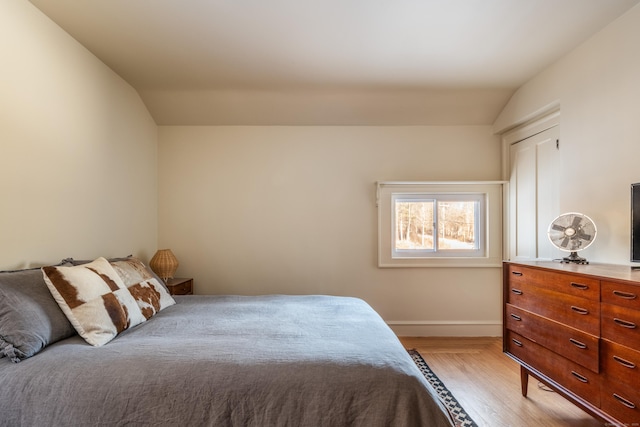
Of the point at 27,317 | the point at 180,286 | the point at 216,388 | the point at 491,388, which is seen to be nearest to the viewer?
the point at 216,388

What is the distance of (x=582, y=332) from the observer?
178 centimetres

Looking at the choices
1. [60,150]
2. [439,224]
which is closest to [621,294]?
[439,224]

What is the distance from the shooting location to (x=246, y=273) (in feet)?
11.7

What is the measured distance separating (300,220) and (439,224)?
1.46 m

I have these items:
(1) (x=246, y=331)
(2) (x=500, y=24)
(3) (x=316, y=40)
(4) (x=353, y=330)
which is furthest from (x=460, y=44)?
(1) (x=246, y=331)

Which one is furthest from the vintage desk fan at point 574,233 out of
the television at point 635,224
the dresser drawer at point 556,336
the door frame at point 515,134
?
the door frame at point 515,134

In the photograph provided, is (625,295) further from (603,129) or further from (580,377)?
(603,129)

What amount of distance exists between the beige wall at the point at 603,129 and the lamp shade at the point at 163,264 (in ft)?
10.8

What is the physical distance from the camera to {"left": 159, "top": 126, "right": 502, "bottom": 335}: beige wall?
356 centimetres

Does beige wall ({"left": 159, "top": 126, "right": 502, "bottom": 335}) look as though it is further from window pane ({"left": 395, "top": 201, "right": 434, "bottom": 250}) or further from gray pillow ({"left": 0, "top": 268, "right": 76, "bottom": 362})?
gray pillow ({"left": 0, "top": 268, "right": 76, "bottom": 362})

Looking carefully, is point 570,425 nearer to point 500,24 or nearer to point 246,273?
point 500,24

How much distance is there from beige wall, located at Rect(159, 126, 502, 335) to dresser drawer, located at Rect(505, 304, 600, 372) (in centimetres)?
127

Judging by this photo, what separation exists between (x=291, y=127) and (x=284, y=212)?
88 cm

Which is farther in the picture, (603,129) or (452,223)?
(452,223)
